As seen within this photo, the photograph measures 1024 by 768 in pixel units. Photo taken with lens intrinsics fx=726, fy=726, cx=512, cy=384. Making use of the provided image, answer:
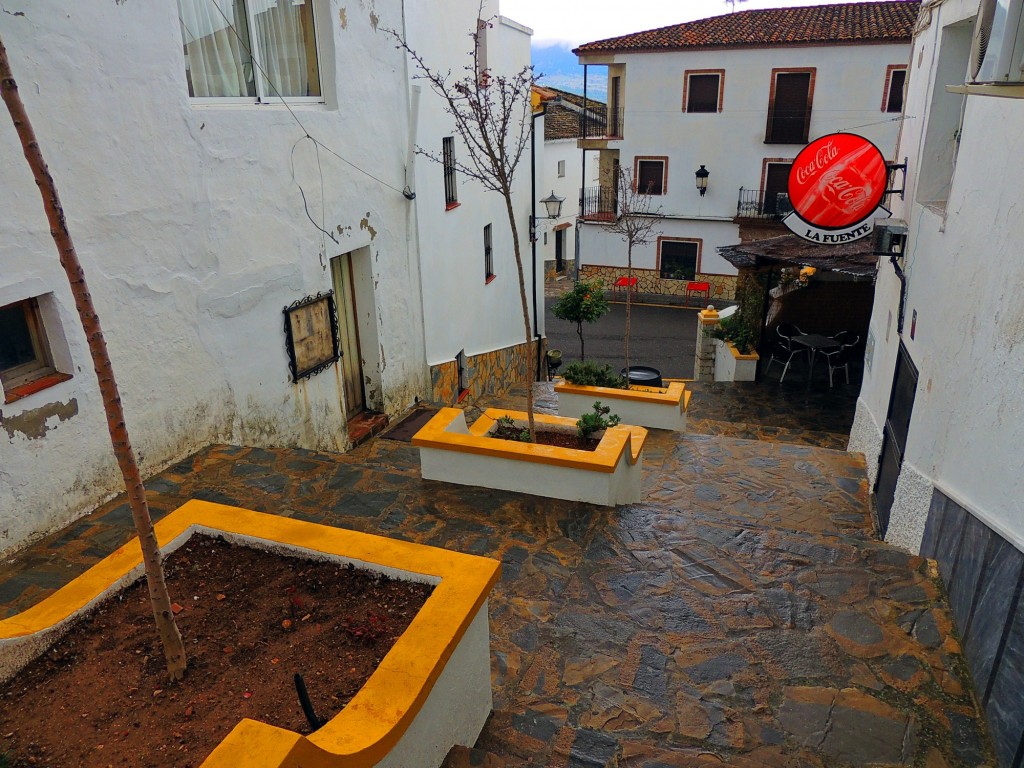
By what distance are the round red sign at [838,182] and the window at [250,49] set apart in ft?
17.5

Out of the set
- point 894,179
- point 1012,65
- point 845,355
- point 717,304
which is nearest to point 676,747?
point 1012,65

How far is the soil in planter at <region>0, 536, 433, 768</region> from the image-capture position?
111 inches

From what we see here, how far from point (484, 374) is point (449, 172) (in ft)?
13.2

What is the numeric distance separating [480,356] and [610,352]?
8165 mm

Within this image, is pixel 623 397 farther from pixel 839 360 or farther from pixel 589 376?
pixel 839 360

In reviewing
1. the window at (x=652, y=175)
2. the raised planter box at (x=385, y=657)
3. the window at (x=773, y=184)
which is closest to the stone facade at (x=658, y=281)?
the window at (x=773, y=184)

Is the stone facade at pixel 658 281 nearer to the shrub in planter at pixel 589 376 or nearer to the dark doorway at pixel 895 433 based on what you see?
the shrub in planter at pixel 589 376

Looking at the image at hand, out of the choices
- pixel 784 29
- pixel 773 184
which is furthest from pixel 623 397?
pixel 784 29

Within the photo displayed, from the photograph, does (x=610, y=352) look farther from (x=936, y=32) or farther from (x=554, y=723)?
(x=554, y=723)

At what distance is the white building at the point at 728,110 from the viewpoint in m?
22.3

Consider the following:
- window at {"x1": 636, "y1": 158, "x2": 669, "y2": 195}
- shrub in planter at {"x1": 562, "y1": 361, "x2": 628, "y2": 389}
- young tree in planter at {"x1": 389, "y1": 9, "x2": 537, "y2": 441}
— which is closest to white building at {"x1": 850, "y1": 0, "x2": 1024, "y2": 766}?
young tree in planter at {"x1": 389, "y1": 9, "x2": 537, "y2": 441}

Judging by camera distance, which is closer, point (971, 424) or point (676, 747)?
point (676, 747)

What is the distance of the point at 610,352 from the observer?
21328 mm

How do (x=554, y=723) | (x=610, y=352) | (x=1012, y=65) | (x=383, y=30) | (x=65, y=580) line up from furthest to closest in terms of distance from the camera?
(x=610, y=352)
(x=383, y=30)
(x=65, y=580)
(x=554, y=723)
(x=1012, y=65)
